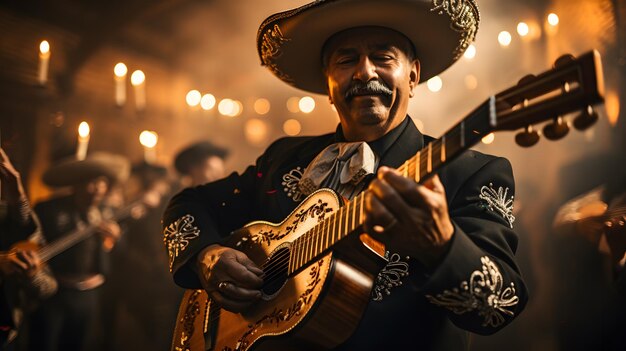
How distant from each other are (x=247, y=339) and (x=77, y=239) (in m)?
2.55

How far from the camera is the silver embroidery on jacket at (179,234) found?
183 centimetres

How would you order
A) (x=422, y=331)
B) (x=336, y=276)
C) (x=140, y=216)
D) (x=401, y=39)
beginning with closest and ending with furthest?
(x=336, y=276)
(x=422, y=331)
(x=401, y=39)
(x=140, y=216)

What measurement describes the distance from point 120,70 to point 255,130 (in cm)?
100

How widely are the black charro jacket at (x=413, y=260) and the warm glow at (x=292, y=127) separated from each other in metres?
2.20

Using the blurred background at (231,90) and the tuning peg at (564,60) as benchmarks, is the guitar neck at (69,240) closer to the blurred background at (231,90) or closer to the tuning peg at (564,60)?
the blurred background at (231,90)

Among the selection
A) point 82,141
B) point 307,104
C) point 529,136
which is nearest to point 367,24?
point 529,136

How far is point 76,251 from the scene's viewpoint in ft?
12.1

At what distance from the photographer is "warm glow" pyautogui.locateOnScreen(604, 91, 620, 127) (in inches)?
111

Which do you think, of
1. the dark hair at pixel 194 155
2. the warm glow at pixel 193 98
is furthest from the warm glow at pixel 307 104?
the warm glow at pixel 193 98

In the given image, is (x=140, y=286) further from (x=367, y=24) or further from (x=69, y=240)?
(x=367, y=24)

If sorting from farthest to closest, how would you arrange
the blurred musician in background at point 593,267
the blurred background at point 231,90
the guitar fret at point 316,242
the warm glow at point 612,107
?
the blurred background at point 231,90, the warm glow at point 612,107, the blurred musician in background at point 593,267, the guitar fret at point 316,242

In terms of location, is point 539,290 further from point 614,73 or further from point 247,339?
point 247,339

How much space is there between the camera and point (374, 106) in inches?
66.5

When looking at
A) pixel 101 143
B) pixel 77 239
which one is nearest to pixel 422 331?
pixel 77 239
